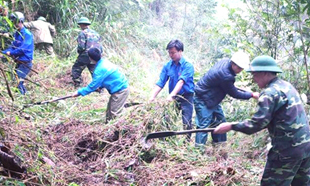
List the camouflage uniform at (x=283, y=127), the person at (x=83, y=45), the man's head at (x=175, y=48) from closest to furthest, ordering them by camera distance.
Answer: the camouflage uniform at (x=283, y=127) → the man's head at (x=175, y=48) → the person at (x=83, y=45)

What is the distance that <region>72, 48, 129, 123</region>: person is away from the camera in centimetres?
484

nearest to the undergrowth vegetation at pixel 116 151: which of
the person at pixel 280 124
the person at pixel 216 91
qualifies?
the person at pixel 216 91

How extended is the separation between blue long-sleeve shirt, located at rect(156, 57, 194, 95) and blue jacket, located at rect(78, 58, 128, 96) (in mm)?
654

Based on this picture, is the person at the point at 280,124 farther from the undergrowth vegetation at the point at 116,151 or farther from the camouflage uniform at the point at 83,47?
the camouflage uniform at the point at 83,47

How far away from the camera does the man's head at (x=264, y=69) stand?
3.01 metres

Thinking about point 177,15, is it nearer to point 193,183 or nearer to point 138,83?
point 138,83

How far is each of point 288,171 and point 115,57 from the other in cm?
759

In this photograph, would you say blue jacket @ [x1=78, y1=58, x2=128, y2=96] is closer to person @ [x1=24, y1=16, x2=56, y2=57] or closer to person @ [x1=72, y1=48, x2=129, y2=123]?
person @ [x1=72, y1=48, x2=129, y2=123]

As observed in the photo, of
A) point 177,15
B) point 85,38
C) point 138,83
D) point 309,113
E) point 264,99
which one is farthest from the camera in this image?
point 177,15

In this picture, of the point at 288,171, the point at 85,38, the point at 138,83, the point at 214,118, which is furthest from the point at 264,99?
the point at 138,83

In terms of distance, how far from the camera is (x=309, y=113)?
4934 mm

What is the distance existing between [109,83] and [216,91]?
1583 mm

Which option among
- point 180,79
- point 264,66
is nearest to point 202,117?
point 180,79

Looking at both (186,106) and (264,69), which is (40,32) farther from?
(264,69)
